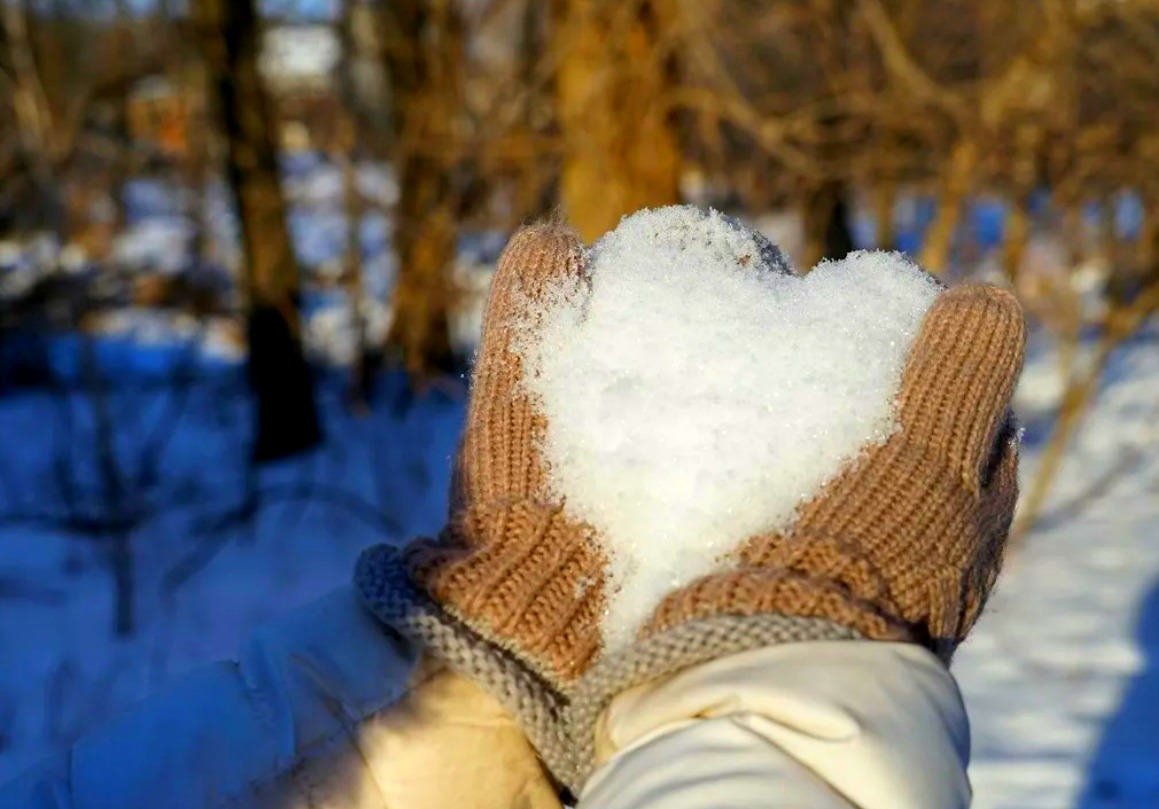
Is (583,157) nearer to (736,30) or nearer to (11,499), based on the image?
(736,30)

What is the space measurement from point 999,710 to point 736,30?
3251mm

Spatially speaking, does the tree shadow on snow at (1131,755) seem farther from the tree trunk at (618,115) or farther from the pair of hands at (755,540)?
the pair of hands at (755,540)

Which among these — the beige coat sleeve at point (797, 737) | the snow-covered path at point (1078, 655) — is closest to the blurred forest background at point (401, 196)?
the snow-covered path at point (1078, 655)

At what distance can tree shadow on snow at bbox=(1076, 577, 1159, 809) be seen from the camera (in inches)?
116

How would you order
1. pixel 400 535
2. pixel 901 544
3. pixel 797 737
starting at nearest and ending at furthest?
1. pixel 797 737
2. pixel 901 544
3. pixel 400 535

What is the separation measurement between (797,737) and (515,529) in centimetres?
35

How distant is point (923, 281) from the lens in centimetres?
116

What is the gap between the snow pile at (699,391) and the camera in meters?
1.01

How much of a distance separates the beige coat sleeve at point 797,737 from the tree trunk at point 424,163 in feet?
14.8

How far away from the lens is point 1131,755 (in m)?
3.14

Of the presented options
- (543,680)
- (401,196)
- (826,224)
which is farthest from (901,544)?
(826,224)

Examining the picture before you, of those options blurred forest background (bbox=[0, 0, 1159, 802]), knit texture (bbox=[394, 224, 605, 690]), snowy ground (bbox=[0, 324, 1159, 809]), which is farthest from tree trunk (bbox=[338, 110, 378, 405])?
knit texture (bbox=[394, 224, 605, 690])

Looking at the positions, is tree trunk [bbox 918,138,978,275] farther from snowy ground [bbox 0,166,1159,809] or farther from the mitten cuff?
the mitten cuff

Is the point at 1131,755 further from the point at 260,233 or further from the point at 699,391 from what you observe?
the point at 260,233
